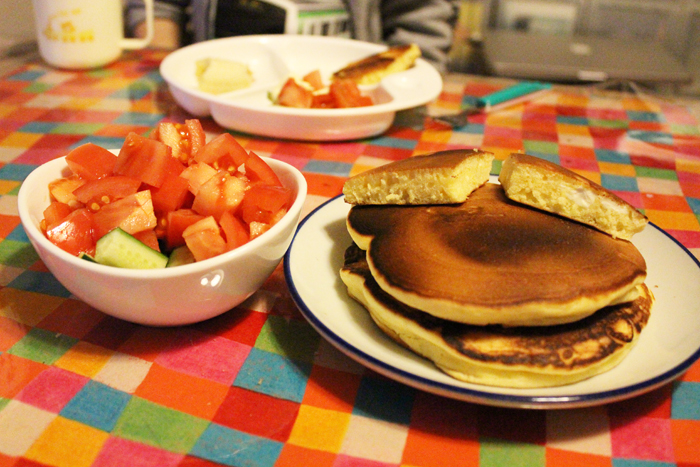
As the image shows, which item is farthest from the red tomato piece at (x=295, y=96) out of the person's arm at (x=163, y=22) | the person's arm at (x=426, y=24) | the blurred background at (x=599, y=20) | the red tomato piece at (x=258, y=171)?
the blurred background at (x=599, y=20)

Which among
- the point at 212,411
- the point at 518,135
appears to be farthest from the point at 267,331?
the point at 518,135

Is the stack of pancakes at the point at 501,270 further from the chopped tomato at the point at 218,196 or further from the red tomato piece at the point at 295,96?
the red tomato piece at the point at 295,96

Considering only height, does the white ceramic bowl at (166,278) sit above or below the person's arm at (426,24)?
below

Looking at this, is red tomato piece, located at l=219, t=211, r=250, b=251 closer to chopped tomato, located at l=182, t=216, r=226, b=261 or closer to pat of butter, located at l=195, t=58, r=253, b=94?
chopped tomato, located at l=182, t=216, r=226, b=261

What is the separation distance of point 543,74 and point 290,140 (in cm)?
197

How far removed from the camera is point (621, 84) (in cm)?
290

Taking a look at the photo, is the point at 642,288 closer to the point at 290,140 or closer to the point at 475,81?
the point at 290,140

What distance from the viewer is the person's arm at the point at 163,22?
3496mm

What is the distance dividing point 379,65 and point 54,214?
164 centimetres

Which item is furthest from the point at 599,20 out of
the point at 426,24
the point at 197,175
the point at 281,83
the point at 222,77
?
the point at 197,175

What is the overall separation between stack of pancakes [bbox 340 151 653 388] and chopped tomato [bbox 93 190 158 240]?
0.42 m

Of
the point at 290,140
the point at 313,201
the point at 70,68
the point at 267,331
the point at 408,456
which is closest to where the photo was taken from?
the point at 408,456

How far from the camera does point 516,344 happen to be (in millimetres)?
931

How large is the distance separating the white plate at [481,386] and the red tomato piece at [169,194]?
0.26 m
